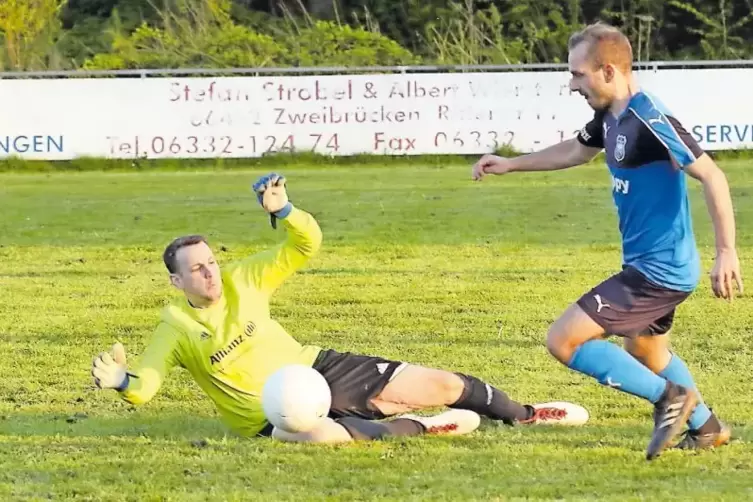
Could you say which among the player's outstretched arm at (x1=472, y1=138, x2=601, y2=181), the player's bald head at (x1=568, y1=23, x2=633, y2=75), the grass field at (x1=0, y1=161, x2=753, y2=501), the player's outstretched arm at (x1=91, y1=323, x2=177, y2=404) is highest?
the player's bald head at (x1=568, y1=23, x2=633, y2=75)

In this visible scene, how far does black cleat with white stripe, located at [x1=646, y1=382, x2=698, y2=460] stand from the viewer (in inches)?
223

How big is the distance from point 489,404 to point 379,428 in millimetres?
527

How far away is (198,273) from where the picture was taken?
239 inches

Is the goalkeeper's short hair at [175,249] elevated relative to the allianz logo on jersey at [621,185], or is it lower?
lower

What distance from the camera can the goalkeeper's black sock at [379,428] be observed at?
619 cm

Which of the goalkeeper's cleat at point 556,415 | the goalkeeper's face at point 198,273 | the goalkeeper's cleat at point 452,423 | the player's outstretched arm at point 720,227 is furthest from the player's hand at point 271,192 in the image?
the player's outstretched arm at point 720,227

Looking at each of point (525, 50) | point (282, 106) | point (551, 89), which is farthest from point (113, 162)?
point (525, 50)

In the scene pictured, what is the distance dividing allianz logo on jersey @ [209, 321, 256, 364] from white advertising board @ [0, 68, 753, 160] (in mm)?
17877

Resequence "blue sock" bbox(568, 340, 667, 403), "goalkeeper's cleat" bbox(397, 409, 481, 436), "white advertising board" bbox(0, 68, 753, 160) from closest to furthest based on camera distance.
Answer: "blue sock" bbox(568, 340, 667, 403) < "goalkeeper's cleat" bbox(397, 409, 481, 436) < "white advertising board" bbox(0, 68, 753, 160)

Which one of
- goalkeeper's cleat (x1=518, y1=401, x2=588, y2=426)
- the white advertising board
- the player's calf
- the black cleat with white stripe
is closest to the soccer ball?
the player's calf

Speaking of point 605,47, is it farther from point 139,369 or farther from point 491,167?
point 139,369

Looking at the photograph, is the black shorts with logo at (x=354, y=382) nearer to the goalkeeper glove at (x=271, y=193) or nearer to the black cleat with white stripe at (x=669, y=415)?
the goalkeeper glove at (x=271, y=193)

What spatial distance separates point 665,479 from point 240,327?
6.21 ft

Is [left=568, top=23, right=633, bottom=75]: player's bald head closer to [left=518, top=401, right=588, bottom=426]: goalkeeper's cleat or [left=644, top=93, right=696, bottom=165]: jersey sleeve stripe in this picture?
[left=644, top=93, right=696, bottom=165]: jersey sleeve stripe
